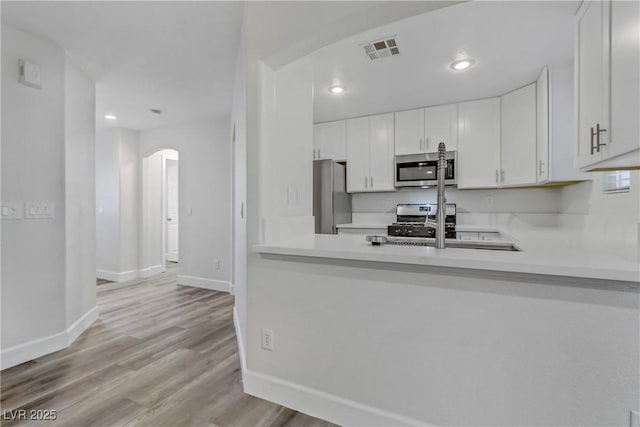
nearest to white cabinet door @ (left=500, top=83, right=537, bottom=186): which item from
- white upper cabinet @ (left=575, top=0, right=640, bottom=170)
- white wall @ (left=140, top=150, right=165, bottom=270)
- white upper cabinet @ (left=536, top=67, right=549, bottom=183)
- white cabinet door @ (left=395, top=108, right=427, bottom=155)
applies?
white upper cabinet @ (left=536, top=67, right=549, bottom=183)

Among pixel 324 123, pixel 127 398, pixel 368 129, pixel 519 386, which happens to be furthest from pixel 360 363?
pixel 324 123

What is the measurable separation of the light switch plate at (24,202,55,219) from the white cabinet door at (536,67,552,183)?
414 centimetres

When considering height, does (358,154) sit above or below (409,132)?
below

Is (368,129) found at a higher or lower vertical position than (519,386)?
higher

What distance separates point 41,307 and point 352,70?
312 centimetres

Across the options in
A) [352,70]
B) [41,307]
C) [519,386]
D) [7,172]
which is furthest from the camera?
[352,70]

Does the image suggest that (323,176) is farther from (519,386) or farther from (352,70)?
(519,386)

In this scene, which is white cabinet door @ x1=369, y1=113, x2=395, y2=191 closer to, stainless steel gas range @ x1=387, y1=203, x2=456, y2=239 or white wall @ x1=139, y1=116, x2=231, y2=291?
stainless steel gas range @ x1=387, y1=203, x2=456, y2=239

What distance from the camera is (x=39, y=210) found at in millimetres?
2270

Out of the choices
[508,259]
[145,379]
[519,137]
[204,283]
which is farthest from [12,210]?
[519,137]

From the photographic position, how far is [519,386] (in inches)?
45.0

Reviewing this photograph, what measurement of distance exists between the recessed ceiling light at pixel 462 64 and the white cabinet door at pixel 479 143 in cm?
Answer: 99

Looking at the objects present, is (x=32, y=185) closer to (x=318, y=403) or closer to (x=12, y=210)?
(x=12, y=210)

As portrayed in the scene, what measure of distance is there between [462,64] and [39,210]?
139 inches
